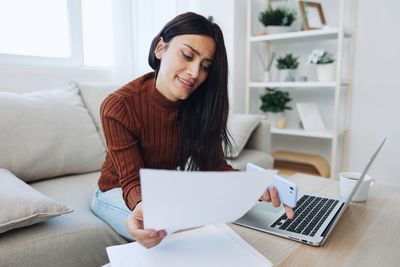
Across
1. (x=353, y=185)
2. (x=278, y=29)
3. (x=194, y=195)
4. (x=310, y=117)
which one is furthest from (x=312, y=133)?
(x=194, y=195)

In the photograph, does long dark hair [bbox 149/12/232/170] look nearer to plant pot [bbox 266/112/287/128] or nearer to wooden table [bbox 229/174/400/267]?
wooden table [bbox 229/174/400/267]

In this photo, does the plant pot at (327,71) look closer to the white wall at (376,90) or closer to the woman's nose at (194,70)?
the white wall at (376,90)

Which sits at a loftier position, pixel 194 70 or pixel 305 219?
pixel 194 70

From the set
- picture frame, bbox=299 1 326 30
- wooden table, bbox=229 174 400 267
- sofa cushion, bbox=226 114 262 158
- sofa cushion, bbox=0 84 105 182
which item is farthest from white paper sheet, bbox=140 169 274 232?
picture frame, bbox=299 1 326 30

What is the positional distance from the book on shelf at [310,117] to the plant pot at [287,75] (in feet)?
0.62

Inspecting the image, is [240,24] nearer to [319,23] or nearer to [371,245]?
[319,23]

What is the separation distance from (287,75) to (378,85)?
0.58 m

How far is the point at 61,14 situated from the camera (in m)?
1.84

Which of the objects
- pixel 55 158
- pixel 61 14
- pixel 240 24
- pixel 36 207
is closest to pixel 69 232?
pixel 36 207

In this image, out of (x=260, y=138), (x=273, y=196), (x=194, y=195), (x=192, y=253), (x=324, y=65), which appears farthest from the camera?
(x=324, y=65)

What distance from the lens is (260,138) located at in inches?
67.5

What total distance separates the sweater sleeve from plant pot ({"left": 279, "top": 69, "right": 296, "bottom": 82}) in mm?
1650

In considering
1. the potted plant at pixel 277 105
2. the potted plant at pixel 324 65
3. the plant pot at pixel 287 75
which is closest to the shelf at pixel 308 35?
the potted plant at pixel 324 65

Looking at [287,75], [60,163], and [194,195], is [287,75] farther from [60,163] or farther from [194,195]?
[194,195]
